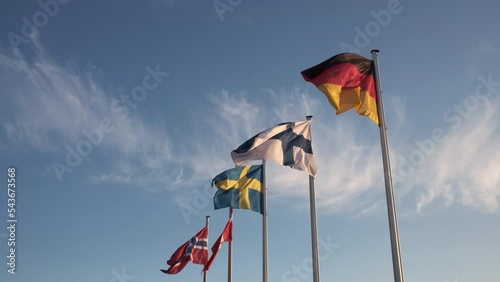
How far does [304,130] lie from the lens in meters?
19.9

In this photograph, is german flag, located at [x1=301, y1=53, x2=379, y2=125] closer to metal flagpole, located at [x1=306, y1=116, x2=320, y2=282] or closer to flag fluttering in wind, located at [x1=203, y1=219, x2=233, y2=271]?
metal flagpole, located at [x1=306, y1=116, x2=320, y2=282]

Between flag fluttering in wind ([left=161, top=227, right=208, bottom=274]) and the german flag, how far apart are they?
19.4 meters

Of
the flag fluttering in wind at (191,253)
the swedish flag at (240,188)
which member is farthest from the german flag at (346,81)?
the flag fluttering in wind at (191,253)

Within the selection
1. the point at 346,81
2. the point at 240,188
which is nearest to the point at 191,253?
the point at 240,188

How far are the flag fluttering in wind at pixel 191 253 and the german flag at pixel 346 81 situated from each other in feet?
63.8

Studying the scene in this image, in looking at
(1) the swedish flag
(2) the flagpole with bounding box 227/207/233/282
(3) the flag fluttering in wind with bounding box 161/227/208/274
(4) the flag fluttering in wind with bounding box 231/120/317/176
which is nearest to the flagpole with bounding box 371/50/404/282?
(4) the flag fluttering in wind with bounding box 231/120/317/176

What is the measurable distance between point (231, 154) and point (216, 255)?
9019 mm

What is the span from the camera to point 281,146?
1961 cm

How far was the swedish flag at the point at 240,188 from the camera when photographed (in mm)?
24688

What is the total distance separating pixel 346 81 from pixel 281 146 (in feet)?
16.2

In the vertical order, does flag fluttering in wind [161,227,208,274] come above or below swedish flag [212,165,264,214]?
below

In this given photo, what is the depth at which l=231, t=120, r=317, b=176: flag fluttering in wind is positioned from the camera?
19219 mm

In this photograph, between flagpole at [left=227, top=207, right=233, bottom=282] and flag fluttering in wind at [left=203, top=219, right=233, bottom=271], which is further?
flagpole at [left=227, top=207, right=233, bottom=282]

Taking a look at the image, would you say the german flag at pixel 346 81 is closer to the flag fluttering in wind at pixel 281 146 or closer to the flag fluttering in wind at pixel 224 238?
the flag fluttering in wind at pixel 281 146
